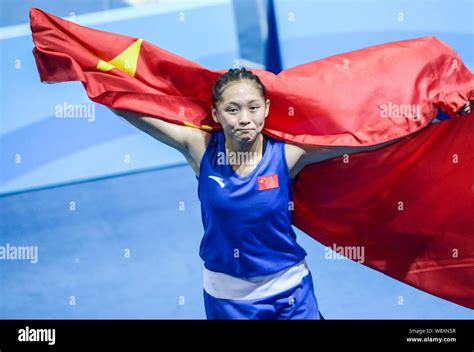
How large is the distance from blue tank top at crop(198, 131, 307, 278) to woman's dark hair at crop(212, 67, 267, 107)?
0.68 feet

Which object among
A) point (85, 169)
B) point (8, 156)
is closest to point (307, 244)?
point (85, 169)

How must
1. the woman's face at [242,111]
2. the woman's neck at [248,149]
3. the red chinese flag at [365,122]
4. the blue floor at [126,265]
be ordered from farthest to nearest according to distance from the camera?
the blue floor at [126,265] → the red chinese flag at [365,122] → the woman's neck at [248,149] → the woman's face at [242,111]

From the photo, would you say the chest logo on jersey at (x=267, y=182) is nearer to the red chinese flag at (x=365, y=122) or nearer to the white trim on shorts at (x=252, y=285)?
the red chinese flag at (x=365, y=122)

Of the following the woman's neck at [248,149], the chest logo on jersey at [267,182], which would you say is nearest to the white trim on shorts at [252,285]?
the chest logo on jersey at [267,182]

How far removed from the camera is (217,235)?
3289 millimetres

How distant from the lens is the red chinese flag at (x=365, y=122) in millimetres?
3443

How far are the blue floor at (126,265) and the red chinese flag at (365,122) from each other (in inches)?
30.0

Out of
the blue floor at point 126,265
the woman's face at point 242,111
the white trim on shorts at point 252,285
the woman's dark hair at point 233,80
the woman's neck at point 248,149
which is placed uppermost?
the woman's dark hair at point 233,80

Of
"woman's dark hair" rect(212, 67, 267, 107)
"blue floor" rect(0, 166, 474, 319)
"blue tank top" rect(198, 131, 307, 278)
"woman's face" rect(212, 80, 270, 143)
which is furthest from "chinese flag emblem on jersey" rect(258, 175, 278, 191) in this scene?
"blue floor" rect(0, 166, 474, 319)

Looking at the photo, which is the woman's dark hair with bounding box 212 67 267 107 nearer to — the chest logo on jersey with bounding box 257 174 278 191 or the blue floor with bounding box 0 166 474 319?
the chest logo on jersey with bounding box 257 174 278 191

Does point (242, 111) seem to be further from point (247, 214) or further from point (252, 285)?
point (252, 285)

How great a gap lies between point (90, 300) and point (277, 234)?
1.56 metres

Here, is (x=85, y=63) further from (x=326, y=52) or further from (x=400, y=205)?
(x=326, y=52)

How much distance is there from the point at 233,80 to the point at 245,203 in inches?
19.2
